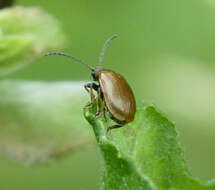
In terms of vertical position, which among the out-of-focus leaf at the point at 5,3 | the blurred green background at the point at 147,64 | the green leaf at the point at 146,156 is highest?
the green leaf at the point at 146,156

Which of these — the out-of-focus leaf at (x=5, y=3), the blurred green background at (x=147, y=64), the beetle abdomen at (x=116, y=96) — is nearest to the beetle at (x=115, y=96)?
the beetle abdomen at (x=116, y=96)

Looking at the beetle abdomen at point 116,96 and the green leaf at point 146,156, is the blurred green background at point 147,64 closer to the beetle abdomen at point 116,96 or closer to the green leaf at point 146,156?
the beetle abdomen at point 116,96

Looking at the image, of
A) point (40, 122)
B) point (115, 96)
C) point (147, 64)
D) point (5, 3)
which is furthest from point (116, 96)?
point (147, 64)

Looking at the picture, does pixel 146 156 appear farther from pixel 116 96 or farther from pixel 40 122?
pixel 40 122

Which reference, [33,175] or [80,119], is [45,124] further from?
[33,175]

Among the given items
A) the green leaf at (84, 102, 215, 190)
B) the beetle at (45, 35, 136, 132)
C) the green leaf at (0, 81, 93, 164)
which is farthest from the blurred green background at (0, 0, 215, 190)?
the green leaf at (84, 102, 215, 190)
